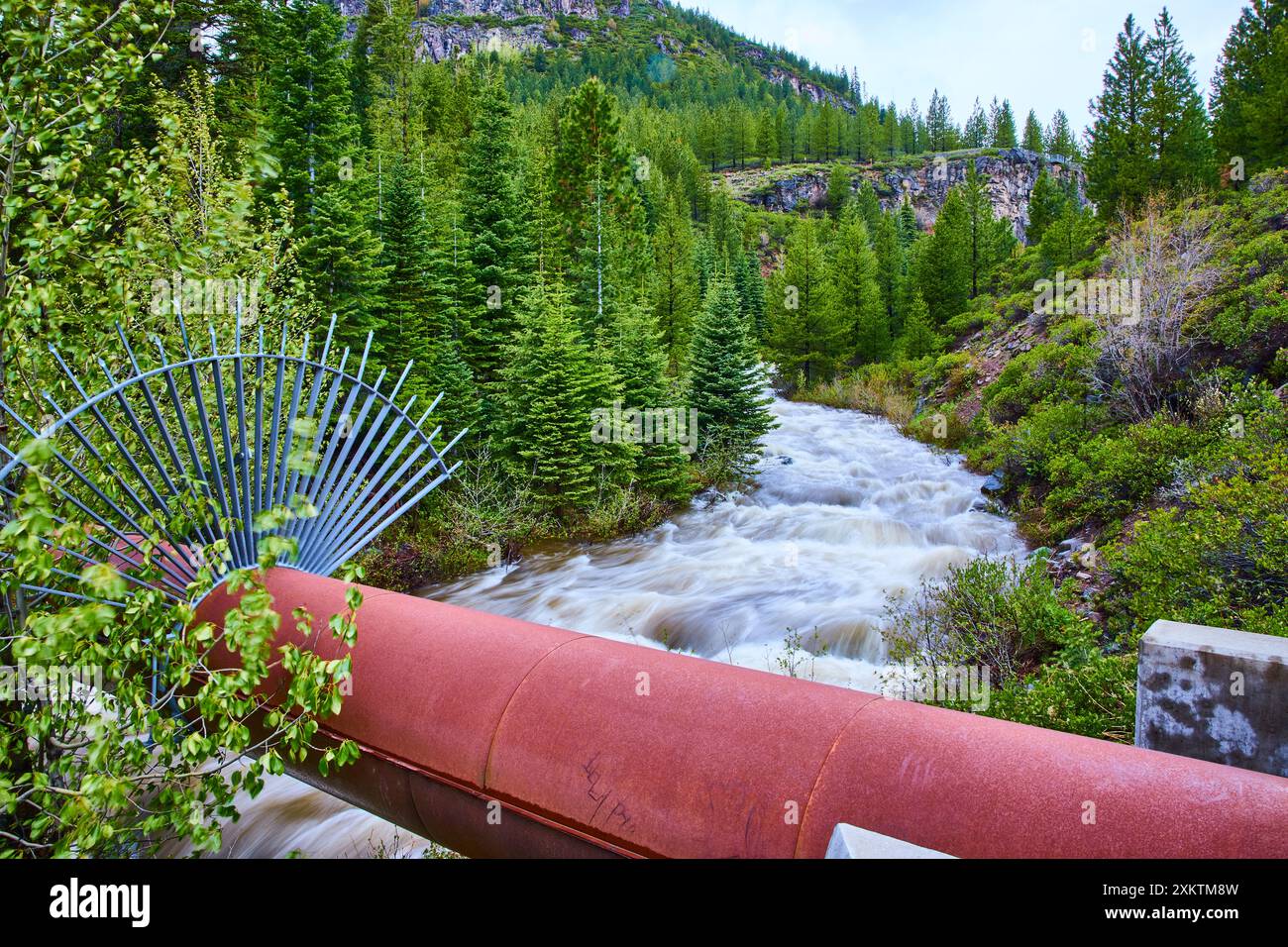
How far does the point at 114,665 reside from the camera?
8.48 feet

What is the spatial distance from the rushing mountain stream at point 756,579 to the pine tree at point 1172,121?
2120 cm

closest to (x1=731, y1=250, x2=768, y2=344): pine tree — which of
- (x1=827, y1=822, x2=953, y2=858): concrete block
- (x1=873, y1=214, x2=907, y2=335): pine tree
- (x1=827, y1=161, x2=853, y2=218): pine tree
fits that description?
(x1=873, y1=214, x2=907, y2=335): pine tree

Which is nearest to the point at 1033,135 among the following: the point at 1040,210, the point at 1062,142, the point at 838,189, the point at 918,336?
the point at 1062,142

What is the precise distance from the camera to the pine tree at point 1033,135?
126938mm

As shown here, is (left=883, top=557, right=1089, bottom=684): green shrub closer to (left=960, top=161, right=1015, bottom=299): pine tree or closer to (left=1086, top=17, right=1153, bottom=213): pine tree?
(left=1086, top=17, right=1153, bottom=213): pine tree

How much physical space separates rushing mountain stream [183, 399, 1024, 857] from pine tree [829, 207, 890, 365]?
64.8 ft

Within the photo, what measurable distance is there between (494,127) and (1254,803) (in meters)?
27.5

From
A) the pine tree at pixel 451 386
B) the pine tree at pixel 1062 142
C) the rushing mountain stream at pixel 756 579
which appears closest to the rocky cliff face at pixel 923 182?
the pine tree at pixel 1062 142

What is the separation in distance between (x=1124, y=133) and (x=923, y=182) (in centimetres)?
9286

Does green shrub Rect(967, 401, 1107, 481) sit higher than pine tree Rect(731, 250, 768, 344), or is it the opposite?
pine tree Rect(731, 250, 768, 344)

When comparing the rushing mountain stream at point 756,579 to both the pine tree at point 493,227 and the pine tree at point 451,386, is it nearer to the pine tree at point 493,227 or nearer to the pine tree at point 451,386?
the pine tree at point 451,386

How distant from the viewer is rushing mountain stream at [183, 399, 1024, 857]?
22.8 feet

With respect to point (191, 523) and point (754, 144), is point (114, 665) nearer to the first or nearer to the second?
point (191, 523)

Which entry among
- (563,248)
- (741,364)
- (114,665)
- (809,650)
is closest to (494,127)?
(563,248)
